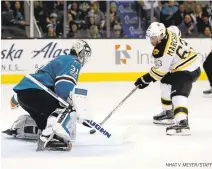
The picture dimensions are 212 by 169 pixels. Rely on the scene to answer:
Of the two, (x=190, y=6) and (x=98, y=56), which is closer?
(x=98, y=56)

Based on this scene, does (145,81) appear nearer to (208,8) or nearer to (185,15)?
(185,15)

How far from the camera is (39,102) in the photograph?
4461 millimetres

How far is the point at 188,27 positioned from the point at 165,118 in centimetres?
454

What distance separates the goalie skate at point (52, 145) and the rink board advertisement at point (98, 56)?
4758 mm

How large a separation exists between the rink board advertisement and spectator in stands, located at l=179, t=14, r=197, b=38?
3.03 ft

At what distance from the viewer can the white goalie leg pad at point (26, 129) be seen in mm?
4715

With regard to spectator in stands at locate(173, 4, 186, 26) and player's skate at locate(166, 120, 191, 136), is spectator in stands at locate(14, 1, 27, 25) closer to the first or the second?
spectator in stands at locate(173, 4, 186, 26)

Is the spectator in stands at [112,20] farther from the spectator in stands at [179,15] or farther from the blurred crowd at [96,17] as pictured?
the spectator in stands at [179,15]

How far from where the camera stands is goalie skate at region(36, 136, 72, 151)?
172 inches

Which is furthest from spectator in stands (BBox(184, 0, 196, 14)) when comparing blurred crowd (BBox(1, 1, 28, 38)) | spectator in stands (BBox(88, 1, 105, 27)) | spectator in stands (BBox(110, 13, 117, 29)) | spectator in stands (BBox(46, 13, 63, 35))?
blurred crowd (BBox(1, 1, 28, 38))

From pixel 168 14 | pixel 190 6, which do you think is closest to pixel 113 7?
pixel 168 14

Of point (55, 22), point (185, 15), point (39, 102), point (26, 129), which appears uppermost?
point (185, 15)

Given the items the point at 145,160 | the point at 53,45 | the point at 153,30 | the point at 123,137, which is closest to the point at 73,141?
the point at 123,137

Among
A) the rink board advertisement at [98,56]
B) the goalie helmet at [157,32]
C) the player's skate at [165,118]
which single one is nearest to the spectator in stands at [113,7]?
the rink board advertisement at [98,56]
